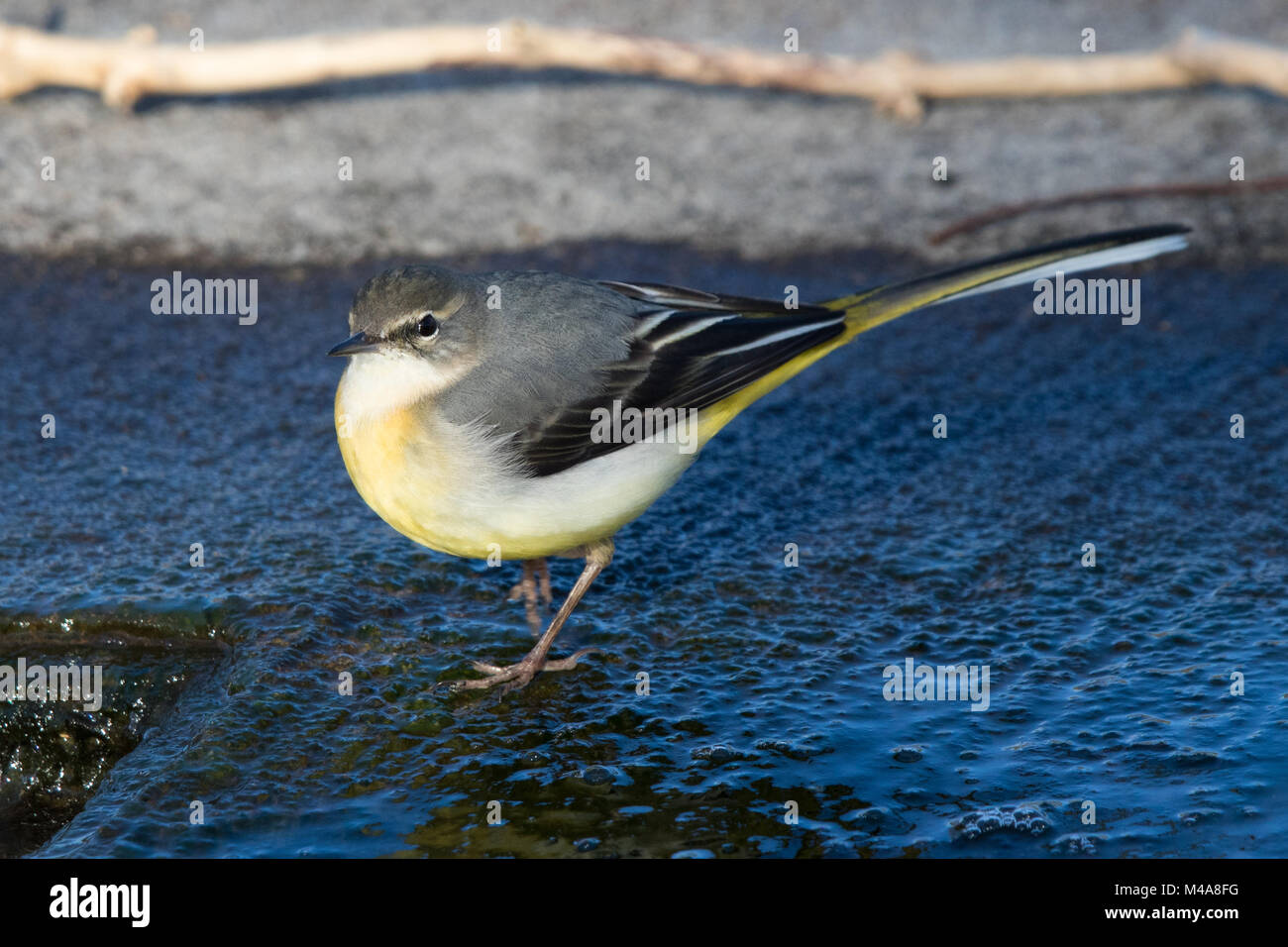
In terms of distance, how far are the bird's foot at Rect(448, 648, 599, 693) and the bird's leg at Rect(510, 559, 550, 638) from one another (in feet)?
1.03

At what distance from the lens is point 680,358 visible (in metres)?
5.59

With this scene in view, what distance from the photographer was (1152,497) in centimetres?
642

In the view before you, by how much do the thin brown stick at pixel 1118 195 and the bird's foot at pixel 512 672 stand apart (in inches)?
190

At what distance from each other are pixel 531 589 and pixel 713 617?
0.79 metres

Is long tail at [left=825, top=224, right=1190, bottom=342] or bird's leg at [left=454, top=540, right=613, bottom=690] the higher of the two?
long tail at [left=825, top=224, right=1190, bottom=342]

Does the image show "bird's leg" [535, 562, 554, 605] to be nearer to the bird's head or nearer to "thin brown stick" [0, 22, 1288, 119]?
the bird's head

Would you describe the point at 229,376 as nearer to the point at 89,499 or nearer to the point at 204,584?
the point at 89,499

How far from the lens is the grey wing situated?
208 inches
